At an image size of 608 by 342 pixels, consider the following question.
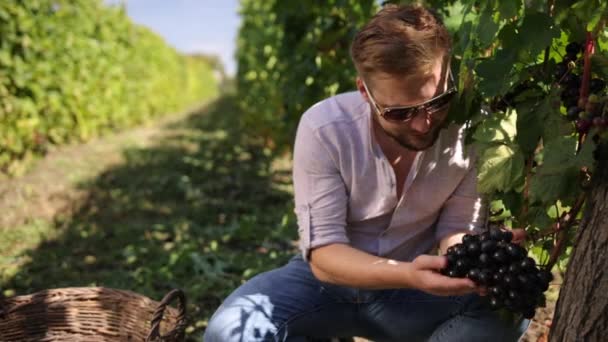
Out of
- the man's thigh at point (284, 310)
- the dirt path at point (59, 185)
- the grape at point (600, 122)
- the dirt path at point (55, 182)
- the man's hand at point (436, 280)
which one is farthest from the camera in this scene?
the dirt path at point (55, 182)

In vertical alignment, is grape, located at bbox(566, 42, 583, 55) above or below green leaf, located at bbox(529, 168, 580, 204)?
above

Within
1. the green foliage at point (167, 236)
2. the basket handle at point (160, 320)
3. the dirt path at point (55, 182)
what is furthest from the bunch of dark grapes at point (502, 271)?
the dirt path at point (55, 182)

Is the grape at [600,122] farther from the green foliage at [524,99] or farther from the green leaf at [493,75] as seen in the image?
the green leaf at [493,75]

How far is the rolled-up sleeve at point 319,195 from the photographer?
87.3 inches

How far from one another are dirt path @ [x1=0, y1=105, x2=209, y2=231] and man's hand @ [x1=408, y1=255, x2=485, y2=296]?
14.7 feet

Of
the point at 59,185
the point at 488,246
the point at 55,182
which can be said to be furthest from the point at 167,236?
the point at 488,246

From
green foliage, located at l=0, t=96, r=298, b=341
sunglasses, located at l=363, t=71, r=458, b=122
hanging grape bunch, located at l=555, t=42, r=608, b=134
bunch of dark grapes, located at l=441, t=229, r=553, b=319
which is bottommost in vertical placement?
green foliage, located at l=0, t=96, r=298, b=341

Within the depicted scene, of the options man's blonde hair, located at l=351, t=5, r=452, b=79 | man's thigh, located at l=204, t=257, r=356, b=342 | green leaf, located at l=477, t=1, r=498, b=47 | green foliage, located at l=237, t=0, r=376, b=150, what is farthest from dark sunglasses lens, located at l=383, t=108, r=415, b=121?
green foliage, located at l=237, t=0, r=376, b=150

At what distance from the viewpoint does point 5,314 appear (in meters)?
2.74

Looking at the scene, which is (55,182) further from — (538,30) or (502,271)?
(538,30)

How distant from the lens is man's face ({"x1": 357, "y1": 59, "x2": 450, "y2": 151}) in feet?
6.51

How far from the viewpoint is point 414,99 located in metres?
1.99

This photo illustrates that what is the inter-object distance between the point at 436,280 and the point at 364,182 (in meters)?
0.60

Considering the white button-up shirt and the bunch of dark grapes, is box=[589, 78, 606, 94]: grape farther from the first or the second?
the white button-up shirt
